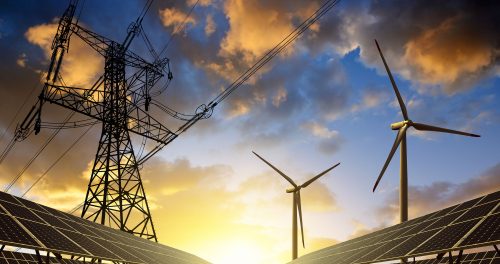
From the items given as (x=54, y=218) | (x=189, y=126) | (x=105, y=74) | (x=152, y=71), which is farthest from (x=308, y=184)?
(x=54, y=218)

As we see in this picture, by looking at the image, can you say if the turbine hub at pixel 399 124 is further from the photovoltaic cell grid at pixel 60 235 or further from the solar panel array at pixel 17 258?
the solar panel array at pixel 17 258

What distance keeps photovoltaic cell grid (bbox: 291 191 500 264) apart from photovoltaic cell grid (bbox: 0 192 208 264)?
14247mm

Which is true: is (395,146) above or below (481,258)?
above

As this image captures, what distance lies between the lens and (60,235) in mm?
20375

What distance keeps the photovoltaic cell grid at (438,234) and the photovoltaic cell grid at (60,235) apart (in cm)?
1425

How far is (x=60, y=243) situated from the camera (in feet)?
62.1

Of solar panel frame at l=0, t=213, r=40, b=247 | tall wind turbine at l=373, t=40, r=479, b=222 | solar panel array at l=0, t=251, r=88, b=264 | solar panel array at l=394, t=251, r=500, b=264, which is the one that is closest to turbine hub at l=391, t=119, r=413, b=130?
tall wind turbine at l=373, t=40, r=479, b=222

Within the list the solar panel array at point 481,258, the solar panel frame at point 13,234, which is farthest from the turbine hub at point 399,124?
the solar panel frame at point 13,234

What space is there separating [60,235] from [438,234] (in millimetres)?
19816

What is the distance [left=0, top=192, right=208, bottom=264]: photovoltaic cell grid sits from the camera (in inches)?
684

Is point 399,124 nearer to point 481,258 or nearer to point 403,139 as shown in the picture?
point 403,139

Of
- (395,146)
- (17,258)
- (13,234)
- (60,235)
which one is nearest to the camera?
(13,234)

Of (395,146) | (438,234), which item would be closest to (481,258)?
(395,146)

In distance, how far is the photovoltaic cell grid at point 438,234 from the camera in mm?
17188
